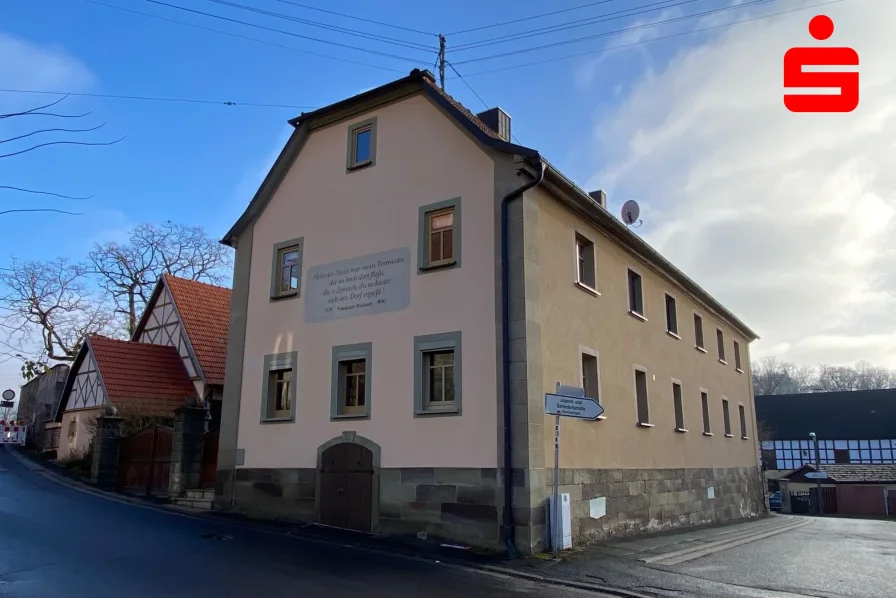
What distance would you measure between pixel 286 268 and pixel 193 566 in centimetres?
900

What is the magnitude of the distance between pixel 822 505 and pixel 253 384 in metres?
40.9

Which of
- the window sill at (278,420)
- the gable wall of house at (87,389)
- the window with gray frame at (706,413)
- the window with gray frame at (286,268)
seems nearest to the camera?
the window sill at (278,420)

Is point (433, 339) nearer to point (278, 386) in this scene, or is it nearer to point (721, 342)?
point (278, 386)

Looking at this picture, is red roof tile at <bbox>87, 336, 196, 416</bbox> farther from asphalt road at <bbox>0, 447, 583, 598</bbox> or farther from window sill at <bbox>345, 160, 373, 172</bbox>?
window sill at <bbox>345, 160, 373, 172</bbox>

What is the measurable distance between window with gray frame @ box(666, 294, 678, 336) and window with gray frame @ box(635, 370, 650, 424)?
3.83 meters

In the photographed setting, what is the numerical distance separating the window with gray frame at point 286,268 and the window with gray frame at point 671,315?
36.9ft

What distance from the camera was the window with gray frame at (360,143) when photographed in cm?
1678

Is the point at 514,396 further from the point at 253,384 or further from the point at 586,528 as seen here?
the point at 253,384

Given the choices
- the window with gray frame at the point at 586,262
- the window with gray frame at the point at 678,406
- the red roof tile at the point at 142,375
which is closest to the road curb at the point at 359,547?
the red roof tile at the point at 142,375

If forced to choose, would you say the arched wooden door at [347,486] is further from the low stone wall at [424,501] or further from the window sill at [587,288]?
the window sill at [587,288]

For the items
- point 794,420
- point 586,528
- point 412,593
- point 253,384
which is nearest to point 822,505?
point 794,420

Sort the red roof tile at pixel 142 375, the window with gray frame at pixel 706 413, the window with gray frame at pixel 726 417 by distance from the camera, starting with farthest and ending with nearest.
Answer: the window with gray frame at pixel 726 417 < the red roof tile at pixel 142 375 < the window with gray frame at pixel 706 413

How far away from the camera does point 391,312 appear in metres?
15.3

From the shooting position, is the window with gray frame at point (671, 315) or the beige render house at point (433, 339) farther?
the window with gray frame at point (671, 315)
